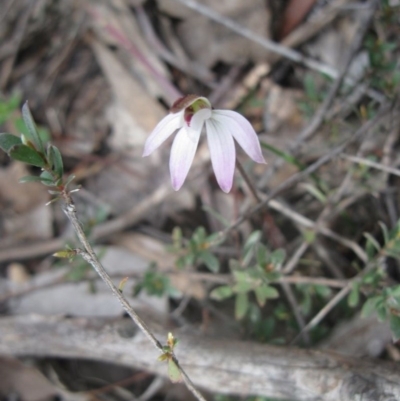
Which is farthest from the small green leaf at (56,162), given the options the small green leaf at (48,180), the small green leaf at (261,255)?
the small green leaf at (261,255)

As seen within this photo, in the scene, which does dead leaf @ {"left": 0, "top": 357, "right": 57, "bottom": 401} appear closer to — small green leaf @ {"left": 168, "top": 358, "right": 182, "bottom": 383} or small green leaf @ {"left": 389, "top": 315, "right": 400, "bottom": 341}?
small green leaf @ {"left": 168, "top": 358, "right": 182, "bottom": 383}

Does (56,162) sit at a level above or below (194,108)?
below

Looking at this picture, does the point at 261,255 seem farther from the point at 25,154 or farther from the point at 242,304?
the point at 25,154

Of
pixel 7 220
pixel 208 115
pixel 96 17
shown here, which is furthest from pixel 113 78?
pixel 208 115

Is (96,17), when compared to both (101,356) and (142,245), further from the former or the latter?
(101,356)

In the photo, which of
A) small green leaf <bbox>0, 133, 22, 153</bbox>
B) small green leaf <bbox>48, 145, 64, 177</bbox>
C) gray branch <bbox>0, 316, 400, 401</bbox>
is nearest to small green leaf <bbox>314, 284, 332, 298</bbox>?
gray branch <bbox>0, 316, 400, 401</bbox>

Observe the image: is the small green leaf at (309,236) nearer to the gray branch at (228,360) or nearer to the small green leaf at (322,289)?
the small green leaf at (322,289)

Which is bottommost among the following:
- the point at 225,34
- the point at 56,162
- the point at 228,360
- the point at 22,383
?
the point at 22,383

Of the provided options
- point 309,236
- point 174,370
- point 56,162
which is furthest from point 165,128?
point 309,236
